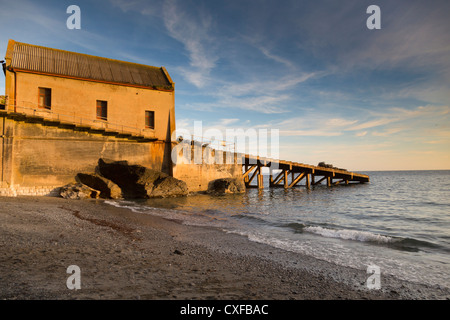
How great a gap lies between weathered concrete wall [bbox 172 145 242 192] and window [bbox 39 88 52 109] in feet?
31.5

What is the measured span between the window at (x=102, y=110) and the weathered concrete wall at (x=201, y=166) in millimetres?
6097

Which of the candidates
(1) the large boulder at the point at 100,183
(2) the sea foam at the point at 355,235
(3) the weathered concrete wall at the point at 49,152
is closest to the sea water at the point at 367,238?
(2) the sea foam at the point at 355,235

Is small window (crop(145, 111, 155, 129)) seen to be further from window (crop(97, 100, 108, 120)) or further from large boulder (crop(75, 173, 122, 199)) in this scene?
large boulder (crop(75, 173, 122, 199))

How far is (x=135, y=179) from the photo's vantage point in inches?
736

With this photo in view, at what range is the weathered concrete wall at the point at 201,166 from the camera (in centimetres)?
2192

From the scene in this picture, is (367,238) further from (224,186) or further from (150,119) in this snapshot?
(150,119)

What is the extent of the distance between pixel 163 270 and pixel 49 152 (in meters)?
16.7

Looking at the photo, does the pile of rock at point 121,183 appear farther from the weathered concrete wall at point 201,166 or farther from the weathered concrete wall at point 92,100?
the weathered concrete wall at point 92,100

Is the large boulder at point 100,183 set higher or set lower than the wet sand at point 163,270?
higher

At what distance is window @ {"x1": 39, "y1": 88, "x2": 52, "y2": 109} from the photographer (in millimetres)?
17861

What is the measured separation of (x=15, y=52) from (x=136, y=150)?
10.6 metres

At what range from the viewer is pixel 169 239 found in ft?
24.1

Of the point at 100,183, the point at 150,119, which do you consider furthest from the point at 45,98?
the point at 150,119
